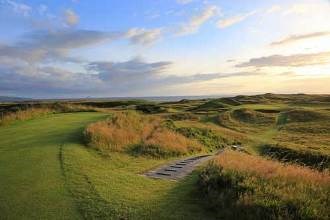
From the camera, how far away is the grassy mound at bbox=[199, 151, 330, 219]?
8523 millimetres

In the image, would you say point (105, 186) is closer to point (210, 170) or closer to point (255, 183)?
point (210, 170)

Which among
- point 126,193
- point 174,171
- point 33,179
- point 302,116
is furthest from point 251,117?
point 126,193

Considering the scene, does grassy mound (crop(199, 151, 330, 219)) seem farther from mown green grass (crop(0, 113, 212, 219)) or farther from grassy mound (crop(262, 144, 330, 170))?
grassy mound (crop(262, 144, 330, 170))

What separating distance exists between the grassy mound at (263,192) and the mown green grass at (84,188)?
1.98ft

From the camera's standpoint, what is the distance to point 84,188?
1108cm

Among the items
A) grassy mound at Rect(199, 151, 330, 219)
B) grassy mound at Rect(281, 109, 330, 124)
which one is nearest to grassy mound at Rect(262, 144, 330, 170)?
grassy mound at Rect(199, 151, 330, 219)

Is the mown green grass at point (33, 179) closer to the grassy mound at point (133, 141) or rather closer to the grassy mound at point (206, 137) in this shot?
the grassy mound at point (133, 141)

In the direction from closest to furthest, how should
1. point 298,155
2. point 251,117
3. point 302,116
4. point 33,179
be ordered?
1. point 33,179
2. point 298,155
3. point 251,117
4. point 302,116

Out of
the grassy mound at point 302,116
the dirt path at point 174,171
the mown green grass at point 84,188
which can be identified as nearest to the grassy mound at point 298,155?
the dirt path at point 174,171

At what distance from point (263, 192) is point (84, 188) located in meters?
5.28

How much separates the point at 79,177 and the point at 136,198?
2850mm

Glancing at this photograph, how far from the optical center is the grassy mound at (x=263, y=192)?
8523mm

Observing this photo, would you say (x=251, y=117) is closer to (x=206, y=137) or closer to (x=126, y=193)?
(x=206, y=137)

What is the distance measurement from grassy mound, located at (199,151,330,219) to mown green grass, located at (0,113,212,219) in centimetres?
60
